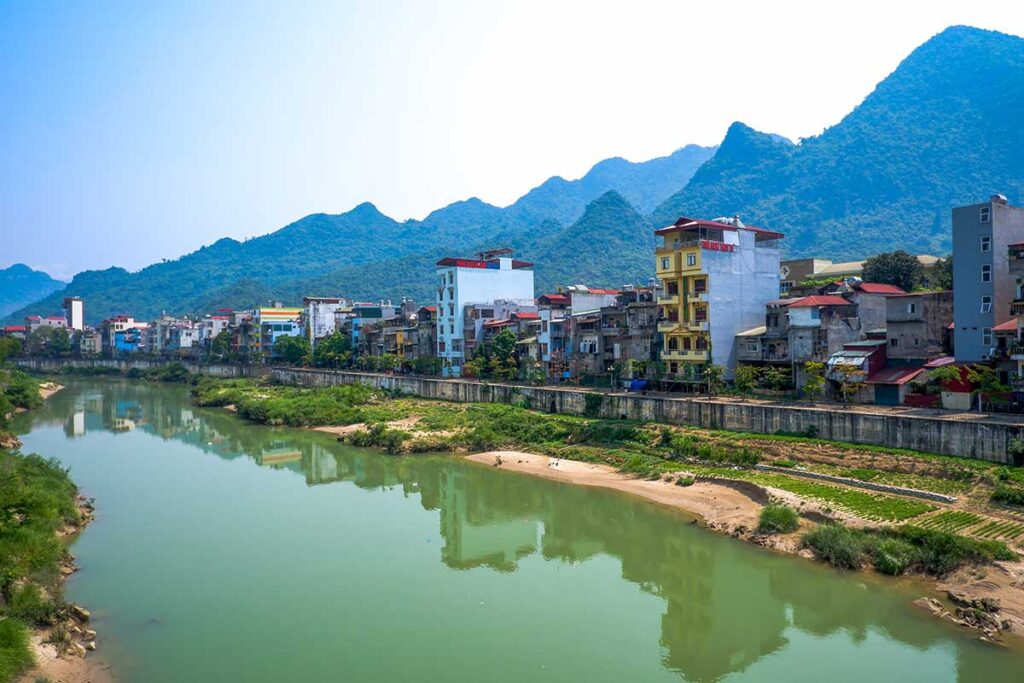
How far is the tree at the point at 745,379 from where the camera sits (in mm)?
35188

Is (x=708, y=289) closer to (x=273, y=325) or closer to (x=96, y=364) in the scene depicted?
(x=273, y=325)

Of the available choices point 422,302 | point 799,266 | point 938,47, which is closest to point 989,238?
point 799,266

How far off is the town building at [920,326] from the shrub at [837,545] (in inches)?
569

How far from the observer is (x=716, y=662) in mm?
15852

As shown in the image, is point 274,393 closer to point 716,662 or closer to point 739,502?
point 739,502

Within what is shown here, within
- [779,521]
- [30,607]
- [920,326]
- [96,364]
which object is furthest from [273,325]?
[779,521]

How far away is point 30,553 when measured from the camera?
18297 mm

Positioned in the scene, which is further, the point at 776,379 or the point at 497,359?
the point at 497,359

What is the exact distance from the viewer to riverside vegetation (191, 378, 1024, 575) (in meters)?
19.2

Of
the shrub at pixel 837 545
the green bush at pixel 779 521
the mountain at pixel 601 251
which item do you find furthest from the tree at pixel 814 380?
the mountain at pixel 601 251

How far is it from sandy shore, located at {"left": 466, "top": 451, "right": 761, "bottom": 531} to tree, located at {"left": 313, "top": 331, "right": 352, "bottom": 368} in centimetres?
3784

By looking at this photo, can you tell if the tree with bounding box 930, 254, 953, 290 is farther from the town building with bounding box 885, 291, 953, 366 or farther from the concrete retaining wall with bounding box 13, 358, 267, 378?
the concrete retaining wall with bounding box 13, 358, 267, 378

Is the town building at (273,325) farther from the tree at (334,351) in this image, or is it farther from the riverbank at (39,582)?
the riverbank at (39,582)

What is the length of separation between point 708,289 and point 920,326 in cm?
1048
